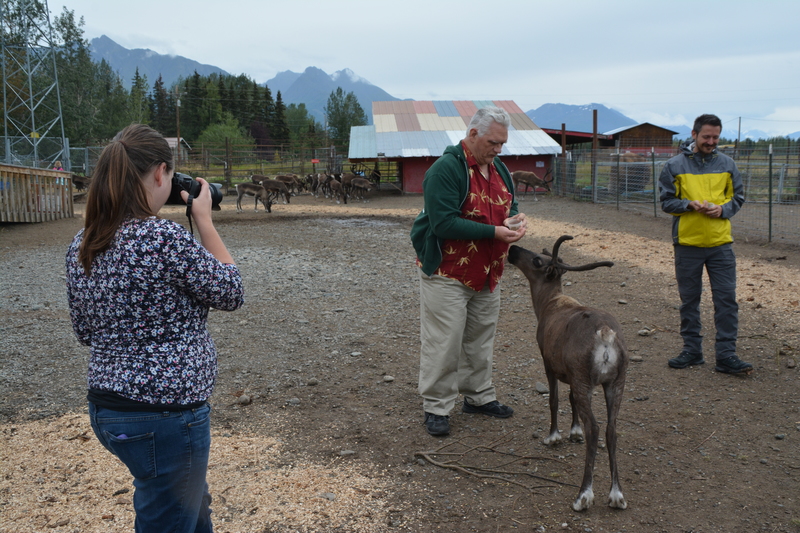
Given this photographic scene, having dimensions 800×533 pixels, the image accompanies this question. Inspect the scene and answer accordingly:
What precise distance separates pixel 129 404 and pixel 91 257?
458 millimetres

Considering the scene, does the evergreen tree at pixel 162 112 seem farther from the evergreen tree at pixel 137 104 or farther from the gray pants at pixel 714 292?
the gray pants at pixel 714 292

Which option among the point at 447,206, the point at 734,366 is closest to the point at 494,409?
the point at 447,206

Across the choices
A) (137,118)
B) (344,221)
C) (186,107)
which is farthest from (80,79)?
(344,221)

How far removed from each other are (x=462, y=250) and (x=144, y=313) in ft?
7.72

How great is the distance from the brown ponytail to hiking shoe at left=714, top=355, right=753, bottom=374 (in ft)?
15.4

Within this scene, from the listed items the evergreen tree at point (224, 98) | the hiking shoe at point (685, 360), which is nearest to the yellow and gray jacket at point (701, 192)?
the hiking shoe at point (685, 360)

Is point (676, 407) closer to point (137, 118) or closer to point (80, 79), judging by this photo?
point (80, 79)

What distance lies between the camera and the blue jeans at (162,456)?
6.15 ft

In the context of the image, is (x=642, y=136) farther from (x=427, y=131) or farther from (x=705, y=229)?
(x=705, y=229)

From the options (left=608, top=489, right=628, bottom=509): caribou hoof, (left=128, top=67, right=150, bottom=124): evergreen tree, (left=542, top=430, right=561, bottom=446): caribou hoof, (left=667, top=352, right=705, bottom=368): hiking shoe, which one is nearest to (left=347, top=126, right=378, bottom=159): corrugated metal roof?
(left=667, top=352, right=705, bottom=368): hiking shoe

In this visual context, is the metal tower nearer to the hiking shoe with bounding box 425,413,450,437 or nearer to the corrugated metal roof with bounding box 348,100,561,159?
the corrugated metal roof with bounding box 348,100,561,159

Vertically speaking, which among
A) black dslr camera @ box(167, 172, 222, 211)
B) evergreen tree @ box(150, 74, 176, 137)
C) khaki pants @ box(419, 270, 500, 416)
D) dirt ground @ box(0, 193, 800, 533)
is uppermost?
evergreen tree @ box(150, 74, 176, 137)

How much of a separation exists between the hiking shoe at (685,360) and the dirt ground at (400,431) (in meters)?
0.11

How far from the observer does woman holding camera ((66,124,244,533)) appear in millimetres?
1843
